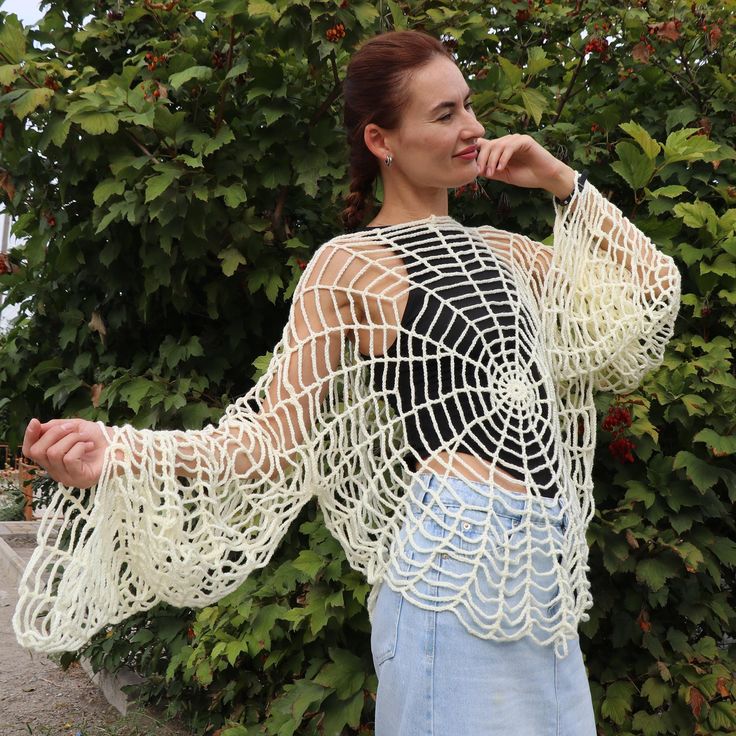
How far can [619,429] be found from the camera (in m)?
2.24

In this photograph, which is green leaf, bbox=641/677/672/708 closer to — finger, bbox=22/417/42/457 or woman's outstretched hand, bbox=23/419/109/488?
woman's outstretched hand, bbox=23/419/109/488

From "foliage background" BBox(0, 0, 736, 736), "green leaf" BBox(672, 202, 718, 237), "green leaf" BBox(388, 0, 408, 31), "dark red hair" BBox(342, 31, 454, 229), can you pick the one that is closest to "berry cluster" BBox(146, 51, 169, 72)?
"foliage background" BBox(0, 0, 736, 736)

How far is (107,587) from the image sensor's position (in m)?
1.43

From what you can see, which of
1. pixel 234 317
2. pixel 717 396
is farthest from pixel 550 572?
pixel 234 317

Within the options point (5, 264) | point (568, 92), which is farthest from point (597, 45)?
point (5, 264)

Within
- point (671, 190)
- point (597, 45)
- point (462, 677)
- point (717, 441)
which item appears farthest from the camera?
point (597, 45)

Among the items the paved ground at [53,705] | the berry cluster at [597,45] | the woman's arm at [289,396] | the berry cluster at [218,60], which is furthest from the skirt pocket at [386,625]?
the paved ground at [53,705]

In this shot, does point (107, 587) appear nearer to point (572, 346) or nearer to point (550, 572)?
point (550, 572)

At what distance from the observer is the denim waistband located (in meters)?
1.44

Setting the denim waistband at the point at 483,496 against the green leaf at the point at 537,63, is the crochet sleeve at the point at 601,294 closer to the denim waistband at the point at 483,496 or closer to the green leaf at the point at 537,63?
the denim waistband at the point at 483,496

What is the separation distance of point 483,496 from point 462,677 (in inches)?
10.9

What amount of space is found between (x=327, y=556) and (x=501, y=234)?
1063 mm

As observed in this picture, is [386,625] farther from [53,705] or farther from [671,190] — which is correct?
[53,705]

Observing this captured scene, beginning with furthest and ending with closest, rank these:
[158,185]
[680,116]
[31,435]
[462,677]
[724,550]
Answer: [680,116]
[158,185]
[724,550]
[462,677]
[31,435]
